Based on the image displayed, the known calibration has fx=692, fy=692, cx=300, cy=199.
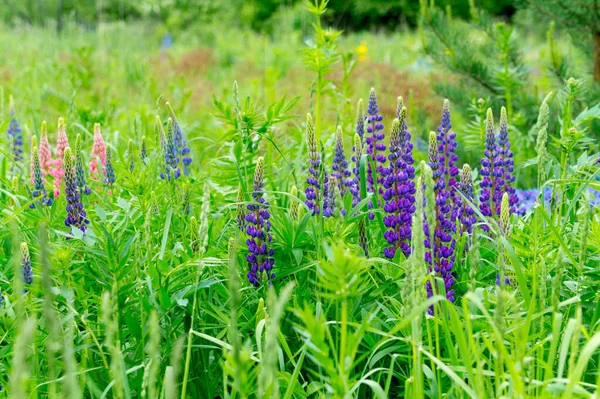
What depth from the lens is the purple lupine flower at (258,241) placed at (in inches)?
74.7

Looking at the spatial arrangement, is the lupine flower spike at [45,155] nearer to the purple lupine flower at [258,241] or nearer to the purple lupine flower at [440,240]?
the purple lupine flower at [258,241]

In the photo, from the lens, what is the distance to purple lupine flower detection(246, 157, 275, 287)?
1.90 m

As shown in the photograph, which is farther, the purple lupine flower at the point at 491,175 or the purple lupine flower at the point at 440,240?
the purple lupine flower at the point at 491,175

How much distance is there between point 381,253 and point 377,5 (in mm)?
21612

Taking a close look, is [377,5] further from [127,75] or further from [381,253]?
[381,253]

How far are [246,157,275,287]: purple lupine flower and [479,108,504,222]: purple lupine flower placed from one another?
799 mm

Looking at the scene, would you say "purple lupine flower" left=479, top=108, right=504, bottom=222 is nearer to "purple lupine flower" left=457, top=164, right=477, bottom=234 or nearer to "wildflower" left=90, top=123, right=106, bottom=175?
"purple lupine flower" left=457, top=164, right=477, bottom=234

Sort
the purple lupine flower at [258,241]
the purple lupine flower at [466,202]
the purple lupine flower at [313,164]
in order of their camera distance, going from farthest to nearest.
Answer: the purple lupine flower at [466,202]
the purple lupine flower at [313,164]
the purple lupine flower at [258,241]

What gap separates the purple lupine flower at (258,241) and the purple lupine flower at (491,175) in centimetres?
80

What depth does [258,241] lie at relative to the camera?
1.92 meters

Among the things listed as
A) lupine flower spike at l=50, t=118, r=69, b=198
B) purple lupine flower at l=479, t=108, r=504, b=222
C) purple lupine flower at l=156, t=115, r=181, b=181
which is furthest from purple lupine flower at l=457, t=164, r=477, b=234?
lupine flower spike at l=50, t=118, r=69, b=198


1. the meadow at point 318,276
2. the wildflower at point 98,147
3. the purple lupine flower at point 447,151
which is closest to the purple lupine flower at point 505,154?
the meadow at point 318,276

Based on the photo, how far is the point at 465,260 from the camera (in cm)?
206

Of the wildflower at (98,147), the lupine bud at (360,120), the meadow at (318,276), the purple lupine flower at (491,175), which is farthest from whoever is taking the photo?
the wildflower at (98,147)
